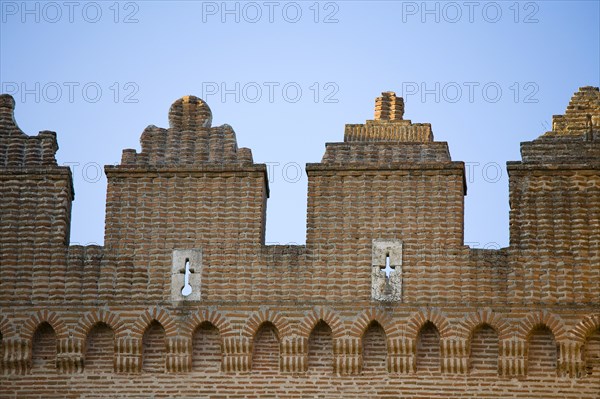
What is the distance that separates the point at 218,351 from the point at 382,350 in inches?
87.5

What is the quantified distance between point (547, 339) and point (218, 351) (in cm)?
443

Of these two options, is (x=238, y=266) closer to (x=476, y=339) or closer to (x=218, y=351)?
(x=218, y=351)

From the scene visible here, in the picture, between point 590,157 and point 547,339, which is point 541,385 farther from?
point 590,157

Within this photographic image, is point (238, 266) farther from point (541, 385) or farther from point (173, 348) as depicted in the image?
point (541, 385)

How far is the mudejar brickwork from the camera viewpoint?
29.7 meters

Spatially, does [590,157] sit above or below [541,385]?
above

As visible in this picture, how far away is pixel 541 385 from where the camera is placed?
29.4 meters

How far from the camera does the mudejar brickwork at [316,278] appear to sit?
97.6 ft

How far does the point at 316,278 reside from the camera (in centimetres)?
3023

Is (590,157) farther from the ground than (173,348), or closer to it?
farther from the ground

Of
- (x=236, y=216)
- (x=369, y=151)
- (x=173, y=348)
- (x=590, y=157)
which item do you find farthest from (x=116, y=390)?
(x=590, y=157)

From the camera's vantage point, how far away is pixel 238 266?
30.5m

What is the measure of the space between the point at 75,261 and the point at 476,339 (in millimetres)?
5630

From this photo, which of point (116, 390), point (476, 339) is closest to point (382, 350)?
point (476, 339)
